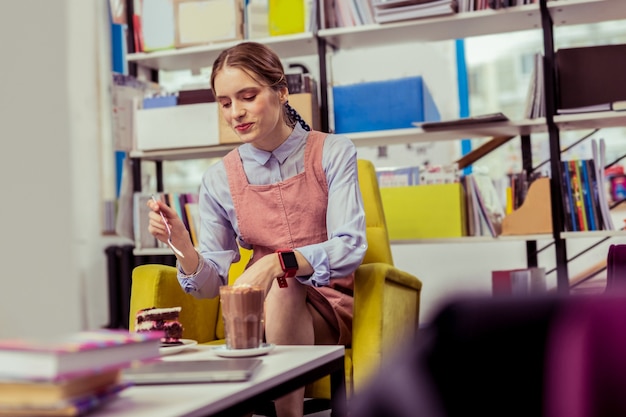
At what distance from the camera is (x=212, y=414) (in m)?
0.92

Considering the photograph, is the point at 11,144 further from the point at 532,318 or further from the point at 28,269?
the point at 532,318

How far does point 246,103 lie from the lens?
1946mm

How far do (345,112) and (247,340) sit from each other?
1.99 meters

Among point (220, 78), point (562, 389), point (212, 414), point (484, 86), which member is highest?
point (484, 86)

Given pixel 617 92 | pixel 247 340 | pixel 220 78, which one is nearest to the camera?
pixel 247 340

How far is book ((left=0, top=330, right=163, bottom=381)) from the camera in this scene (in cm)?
79

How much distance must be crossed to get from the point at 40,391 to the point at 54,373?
3 centimetres

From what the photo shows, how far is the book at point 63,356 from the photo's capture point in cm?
79

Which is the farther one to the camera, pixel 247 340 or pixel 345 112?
pixel 345 112

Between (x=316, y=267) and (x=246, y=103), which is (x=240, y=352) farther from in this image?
(x=246, y=103)

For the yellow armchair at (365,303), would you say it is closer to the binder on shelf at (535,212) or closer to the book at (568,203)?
the binder on shelf at (535,212)

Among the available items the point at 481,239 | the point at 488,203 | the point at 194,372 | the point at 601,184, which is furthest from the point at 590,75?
the point at 194,372

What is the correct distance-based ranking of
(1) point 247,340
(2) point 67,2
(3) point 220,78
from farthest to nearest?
(2) point 67,2
(3) point 220,78
(1) point 247,340

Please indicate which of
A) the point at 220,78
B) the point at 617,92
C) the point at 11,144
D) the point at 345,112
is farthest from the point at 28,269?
the point at 617,92
